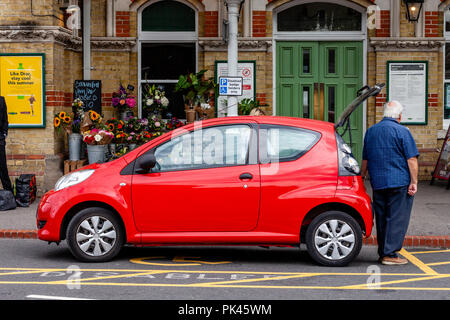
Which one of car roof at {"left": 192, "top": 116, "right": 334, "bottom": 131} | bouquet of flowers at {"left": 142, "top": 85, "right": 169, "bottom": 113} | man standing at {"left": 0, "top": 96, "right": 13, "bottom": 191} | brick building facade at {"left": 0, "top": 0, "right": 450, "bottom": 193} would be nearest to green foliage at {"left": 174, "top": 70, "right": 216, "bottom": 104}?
bouquet of flowers at {"left": 142, "top": 85, "right": 169, "bottom": 113}

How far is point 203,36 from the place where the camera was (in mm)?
15797

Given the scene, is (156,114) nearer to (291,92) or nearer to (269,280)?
(291,92)

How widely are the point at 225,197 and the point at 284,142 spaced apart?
923 mm

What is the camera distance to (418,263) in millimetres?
8625

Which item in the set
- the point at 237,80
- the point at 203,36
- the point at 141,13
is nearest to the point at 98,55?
the point at 141,13

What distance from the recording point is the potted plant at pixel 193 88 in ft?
45.5

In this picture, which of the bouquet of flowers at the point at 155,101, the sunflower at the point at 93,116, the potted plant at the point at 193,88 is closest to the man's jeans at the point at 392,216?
the potted plant at the point at 193,88

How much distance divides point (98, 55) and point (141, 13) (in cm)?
129

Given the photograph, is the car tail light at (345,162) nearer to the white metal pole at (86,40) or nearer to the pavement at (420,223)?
the pavement at (420,223)

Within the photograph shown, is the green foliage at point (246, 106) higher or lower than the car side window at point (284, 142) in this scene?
higher

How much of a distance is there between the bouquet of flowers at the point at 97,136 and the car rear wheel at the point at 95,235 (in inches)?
214

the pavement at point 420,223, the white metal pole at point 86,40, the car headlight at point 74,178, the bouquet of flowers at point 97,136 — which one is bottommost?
the pavement at point 420,223

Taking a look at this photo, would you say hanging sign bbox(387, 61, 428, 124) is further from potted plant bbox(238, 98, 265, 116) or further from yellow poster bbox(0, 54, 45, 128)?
yellow poster bbox(0, 54, 45, 128)

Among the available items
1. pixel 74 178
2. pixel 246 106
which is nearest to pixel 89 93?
pixel 246 106
